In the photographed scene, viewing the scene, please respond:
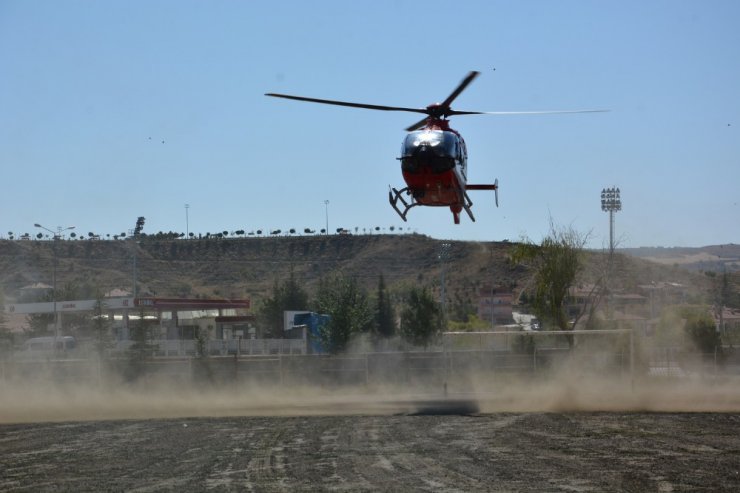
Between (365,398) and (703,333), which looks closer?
(365,398)

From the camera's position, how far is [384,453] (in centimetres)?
1969

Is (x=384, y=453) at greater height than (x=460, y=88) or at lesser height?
lesser

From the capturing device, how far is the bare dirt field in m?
16.2

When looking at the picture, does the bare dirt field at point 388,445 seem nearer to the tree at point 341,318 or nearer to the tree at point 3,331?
the tree at point 3,331

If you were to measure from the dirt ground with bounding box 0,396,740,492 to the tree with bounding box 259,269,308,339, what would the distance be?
49.9m

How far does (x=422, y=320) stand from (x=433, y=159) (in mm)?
38064

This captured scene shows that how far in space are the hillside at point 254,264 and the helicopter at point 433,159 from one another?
79802 mm

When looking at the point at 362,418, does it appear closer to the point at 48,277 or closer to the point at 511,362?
the point at 511,362

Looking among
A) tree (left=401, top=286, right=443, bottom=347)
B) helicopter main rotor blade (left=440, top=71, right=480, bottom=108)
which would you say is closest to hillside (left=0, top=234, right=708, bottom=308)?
tree (left=401, top=286, right=443, bottom=347)

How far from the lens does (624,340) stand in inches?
1511

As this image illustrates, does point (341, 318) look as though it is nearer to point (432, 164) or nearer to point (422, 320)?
point (422, 320)

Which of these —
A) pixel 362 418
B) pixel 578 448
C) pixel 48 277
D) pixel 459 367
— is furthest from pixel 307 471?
pixel 48 277

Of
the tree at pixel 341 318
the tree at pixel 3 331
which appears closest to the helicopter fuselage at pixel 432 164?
the tree at pixel 341 318

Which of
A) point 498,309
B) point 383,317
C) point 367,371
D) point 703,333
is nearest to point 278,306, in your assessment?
point 383,317
